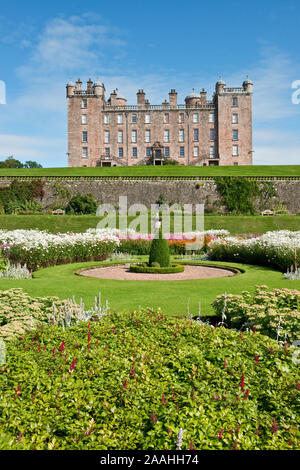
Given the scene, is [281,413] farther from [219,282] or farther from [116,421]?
[219,282]

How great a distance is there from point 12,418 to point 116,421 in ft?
2.42

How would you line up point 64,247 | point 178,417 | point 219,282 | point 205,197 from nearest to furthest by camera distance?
point 178,417, point 219,282, point 64,247, point 205,197

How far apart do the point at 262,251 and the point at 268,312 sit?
31.3ft

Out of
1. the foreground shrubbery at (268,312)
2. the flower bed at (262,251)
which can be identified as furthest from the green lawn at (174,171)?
the foreground shrubbery at (268,312)

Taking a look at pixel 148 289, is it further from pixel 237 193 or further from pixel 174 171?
pixel 174 171

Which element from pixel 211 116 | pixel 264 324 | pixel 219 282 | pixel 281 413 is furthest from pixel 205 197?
pixel 281 413

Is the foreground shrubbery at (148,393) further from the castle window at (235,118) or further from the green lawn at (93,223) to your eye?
the castle window at (235,118)

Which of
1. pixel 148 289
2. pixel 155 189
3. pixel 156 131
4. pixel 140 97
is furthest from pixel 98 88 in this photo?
pixel 148 289

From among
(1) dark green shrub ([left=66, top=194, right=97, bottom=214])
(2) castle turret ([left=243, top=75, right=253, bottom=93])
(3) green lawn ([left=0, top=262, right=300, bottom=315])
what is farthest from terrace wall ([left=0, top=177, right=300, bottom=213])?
(3) green lawn ([left=0, top=262, right=300, bottom=315])

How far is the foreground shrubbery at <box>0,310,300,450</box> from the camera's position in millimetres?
2488

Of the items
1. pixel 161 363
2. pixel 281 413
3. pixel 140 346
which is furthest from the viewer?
pixel 140 346

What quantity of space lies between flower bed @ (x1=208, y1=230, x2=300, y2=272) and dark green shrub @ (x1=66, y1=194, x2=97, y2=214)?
16087mm

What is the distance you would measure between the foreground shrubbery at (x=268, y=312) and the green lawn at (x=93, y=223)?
56.9 ft

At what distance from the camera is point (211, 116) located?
157ft
